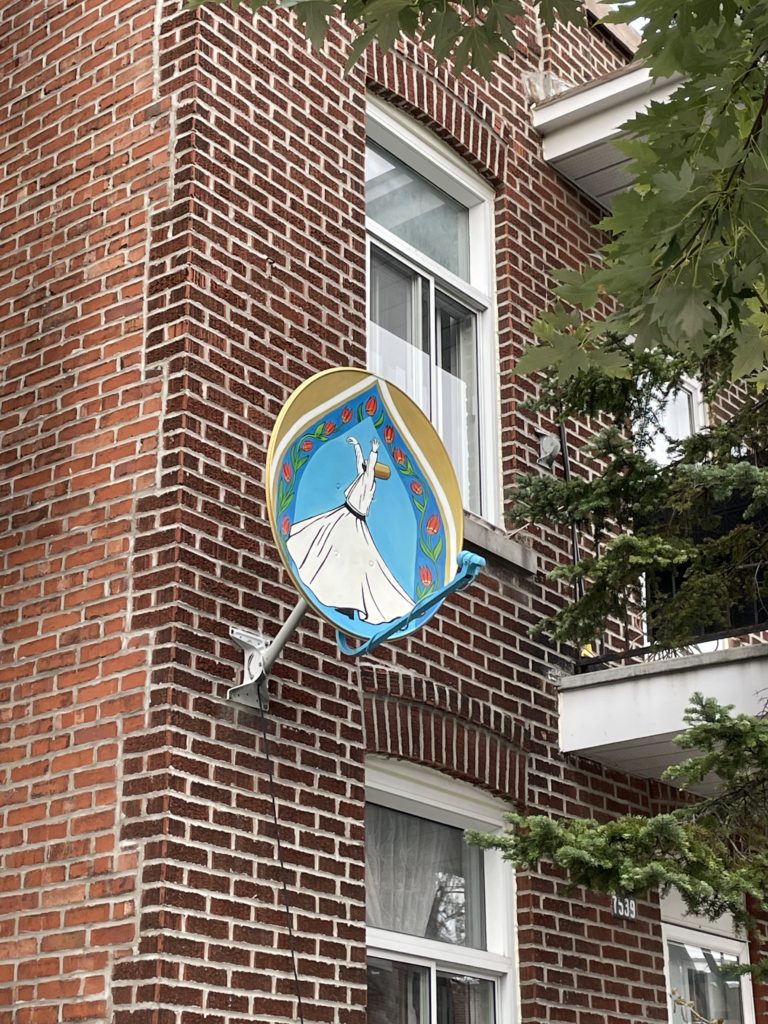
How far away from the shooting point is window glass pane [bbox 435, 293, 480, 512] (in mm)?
8414

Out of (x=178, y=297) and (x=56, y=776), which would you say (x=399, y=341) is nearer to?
(x=178, y=297)

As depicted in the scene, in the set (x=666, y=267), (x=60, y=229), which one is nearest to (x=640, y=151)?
(x=666, y=267)

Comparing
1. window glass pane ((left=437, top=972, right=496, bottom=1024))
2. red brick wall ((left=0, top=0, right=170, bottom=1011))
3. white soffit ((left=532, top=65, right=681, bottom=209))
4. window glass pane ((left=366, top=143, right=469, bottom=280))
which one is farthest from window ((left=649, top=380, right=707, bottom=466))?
red brick wall ((left=0, top=0, right=170, bottom=1011))

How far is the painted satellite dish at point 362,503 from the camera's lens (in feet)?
19.0

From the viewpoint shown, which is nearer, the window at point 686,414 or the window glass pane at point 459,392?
the window glass pane at point 459,392

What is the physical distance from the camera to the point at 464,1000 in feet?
23.6

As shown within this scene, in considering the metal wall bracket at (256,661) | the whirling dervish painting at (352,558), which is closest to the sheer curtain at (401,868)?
the metal wall bracket at (256,661)

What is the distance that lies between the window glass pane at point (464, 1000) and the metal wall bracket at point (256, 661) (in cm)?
188

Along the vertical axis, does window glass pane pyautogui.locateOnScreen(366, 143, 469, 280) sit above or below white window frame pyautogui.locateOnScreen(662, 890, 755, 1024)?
above

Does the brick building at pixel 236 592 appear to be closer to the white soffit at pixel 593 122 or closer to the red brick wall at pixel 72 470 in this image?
the red brick wall at pixel 72 470

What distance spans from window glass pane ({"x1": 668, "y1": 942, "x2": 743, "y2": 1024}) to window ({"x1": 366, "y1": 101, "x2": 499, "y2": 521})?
2924 mm

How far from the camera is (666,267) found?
3.71 meters

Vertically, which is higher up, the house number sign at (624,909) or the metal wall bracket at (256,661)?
the metal wall bracket at (256,661)

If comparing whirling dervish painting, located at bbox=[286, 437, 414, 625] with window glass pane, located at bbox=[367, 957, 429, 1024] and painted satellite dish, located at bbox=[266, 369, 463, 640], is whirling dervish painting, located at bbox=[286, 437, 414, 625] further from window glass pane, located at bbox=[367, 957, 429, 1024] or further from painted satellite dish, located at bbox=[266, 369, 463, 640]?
window glass pane, located at bbox=[367, 957, 429, 1024]
